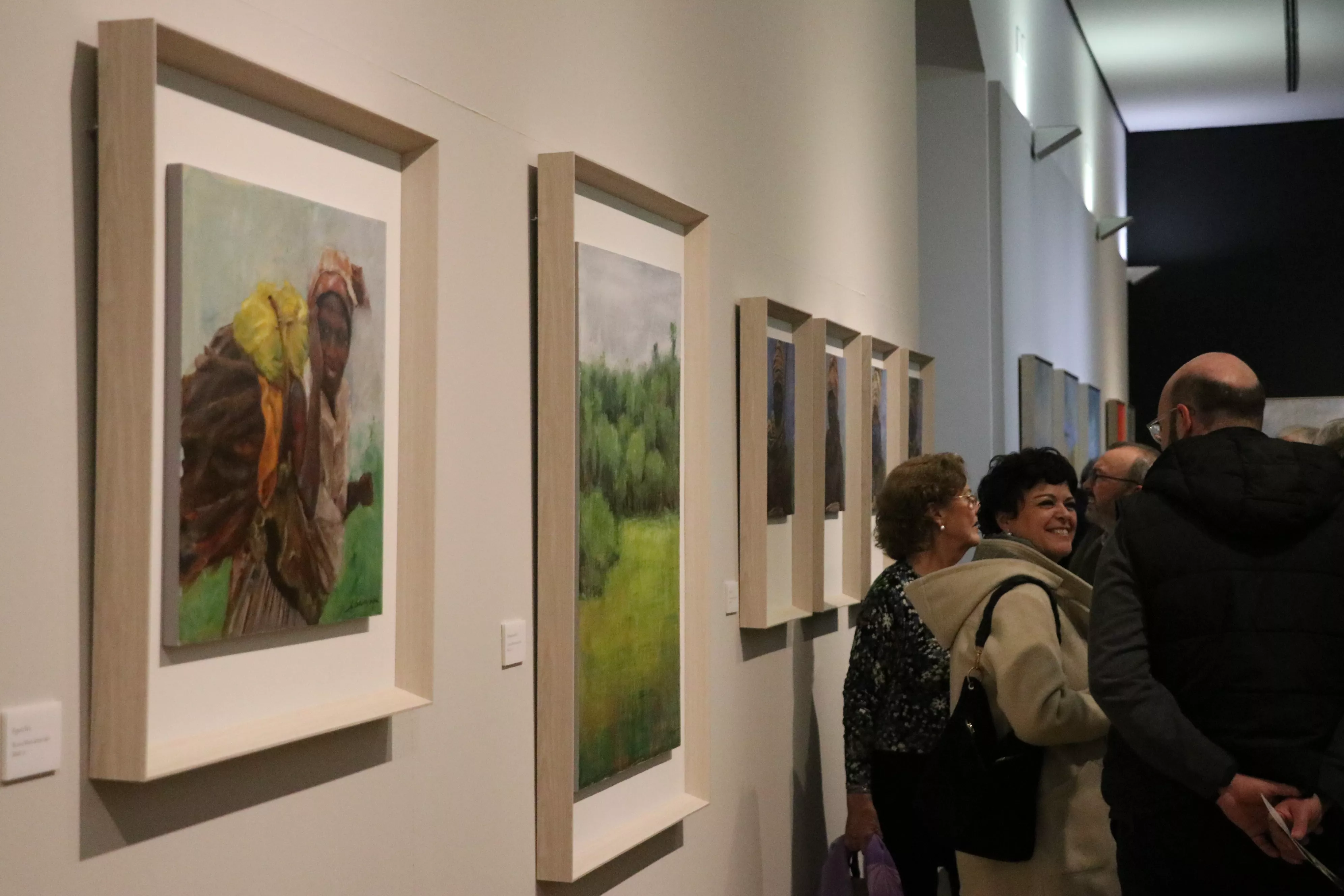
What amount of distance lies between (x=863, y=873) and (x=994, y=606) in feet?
5.19

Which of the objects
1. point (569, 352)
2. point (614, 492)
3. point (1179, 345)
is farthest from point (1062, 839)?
point (1179, 345)

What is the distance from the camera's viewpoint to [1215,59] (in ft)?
51.7

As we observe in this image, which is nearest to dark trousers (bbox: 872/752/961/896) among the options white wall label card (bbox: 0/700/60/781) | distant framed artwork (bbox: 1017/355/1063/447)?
white wall label card (bbox: 0/700/60/781)

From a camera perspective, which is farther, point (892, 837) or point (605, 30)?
point (892, 837)

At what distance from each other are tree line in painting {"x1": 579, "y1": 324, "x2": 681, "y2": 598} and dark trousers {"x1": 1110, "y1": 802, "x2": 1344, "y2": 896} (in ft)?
4.76

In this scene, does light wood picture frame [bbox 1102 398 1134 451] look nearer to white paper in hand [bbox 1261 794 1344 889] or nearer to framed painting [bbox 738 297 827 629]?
framed painting [bbox 738 297 827 629]

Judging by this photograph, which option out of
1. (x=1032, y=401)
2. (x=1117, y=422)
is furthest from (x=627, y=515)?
(x=1117, y=422)

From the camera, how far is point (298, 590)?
2498 millimetres

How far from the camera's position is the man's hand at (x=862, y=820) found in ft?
16.2

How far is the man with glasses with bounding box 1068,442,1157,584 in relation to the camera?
20.6 ft

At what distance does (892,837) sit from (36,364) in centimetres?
364

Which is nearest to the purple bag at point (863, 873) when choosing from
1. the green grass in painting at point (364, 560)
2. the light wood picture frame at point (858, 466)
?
the light wood picture frame at point (858, 466)

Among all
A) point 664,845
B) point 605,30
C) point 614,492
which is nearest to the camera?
point 614,492

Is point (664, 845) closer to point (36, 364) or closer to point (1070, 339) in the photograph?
point (36, 364)
